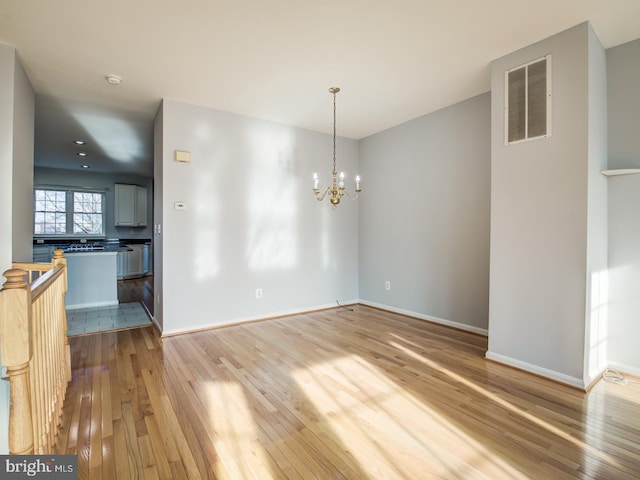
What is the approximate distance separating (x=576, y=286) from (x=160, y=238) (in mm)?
4177

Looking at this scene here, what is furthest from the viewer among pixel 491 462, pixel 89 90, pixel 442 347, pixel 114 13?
pixel 89 90

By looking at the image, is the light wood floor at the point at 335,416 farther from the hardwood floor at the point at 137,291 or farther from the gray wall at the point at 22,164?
the hardwood floor at the point at 137,291

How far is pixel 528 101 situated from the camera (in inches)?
105

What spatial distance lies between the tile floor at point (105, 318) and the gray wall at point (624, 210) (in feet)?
17.1

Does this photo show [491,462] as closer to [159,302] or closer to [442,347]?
[442,347]

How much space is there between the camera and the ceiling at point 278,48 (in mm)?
2219

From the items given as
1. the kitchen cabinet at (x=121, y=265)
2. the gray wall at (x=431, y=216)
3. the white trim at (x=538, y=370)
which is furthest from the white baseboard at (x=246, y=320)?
the kitchen cabinet at (x=121, y=265)

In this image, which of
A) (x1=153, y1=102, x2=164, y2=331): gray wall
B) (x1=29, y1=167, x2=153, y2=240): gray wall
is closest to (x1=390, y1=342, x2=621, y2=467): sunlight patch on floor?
(x1=153, y1=102, x2=164, y2=331): gray wall

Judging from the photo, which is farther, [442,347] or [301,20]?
[442,347]

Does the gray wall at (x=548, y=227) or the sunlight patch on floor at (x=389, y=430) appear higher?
the gray wall at (x=548, y=227)

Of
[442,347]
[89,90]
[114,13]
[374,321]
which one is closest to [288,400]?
[442,347]

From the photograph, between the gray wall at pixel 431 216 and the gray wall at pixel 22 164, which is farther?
the gray wall at pixel 431 216

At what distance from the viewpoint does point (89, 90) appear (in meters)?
3.46

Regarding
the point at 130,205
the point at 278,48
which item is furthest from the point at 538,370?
the point at 130,205
